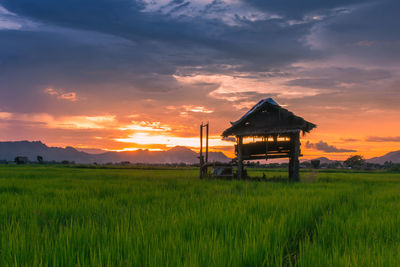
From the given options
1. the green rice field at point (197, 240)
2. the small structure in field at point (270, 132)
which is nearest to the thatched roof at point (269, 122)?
the small structure in field at point (270, 132)

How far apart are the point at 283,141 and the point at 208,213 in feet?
43.0

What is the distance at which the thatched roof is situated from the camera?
14863 mm

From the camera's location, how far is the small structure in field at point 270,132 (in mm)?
14945

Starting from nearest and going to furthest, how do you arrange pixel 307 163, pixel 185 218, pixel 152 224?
1. pixel 152 224
2. pixel 185 218
3. pixel 307 163

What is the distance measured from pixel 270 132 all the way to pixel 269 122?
681 mm

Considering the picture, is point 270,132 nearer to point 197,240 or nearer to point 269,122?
point 269,122

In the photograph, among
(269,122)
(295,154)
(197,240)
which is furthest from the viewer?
(269,122)

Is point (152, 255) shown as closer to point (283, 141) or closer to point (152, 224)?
point (152, 224)

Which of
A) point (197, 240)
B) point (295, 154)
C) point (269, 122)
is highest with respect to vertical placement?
point (269, 122)

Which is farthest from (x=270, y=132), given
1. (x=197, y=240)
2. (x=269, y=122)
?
(x=197, y=240)

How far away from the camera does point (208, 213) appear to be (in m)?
3.73

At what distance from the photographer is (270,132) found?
1524 centimetres

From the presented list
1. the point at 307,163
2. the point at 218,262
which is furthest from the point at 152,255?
the point at 307,163

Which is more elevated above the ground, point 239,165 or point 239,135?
point 239,135
